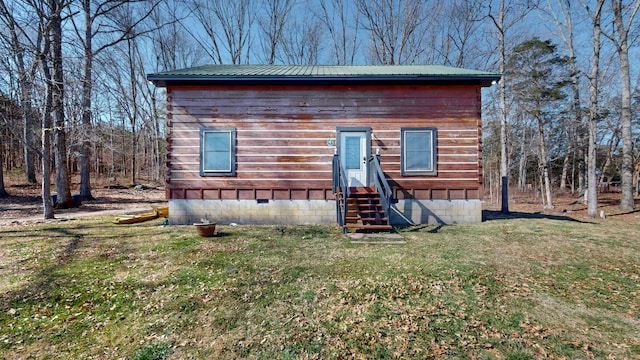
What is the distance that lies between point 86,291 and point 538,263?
7.20 m

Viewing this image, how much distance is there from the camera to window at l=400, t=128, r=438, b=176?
839cm

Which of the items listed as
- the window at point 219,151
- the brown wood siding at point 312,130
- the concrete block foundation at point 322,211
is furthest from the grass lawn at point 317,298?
the window at point 219,151

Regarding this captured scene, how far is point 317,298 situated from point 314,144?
554 centimetres

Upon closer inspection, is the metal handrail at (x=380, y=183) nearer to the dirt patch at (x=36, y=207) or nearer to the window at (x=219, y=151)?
the window at (x=219, y=151)

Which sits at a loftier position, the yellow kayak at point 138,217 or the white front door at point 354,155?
the white front door at point 354,155

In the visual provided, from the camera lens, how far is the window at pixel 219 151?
8.32 meters

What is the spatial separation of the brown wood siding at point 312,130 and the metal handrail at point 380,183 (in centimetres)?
45

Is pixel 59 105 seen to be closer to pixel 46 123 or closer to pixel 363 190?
pixel 46 123

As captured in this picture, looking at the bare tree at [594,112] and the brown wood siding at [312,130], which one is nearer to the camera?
the brown wood siding at [312,130]

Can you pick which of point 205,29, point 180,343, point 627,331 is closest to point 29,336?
point 180,343

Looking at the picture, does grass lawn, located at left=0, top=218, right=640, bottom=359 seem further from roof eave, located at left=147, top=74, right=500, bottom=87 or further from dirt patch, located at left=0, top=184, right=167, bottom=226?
roof eave, located at left=147, top=74, right=500, bottom=87

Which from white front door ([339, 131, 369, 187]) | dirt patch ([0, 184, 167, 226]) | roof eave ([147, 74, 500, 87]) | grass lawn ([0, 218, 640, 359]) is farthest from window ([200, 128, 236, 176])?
dirt patch ([0, 184, 167, 226])

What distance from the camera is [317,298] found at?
140 inches

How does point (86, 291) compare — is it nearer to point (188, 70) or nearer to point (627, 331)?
point (627, 331)
